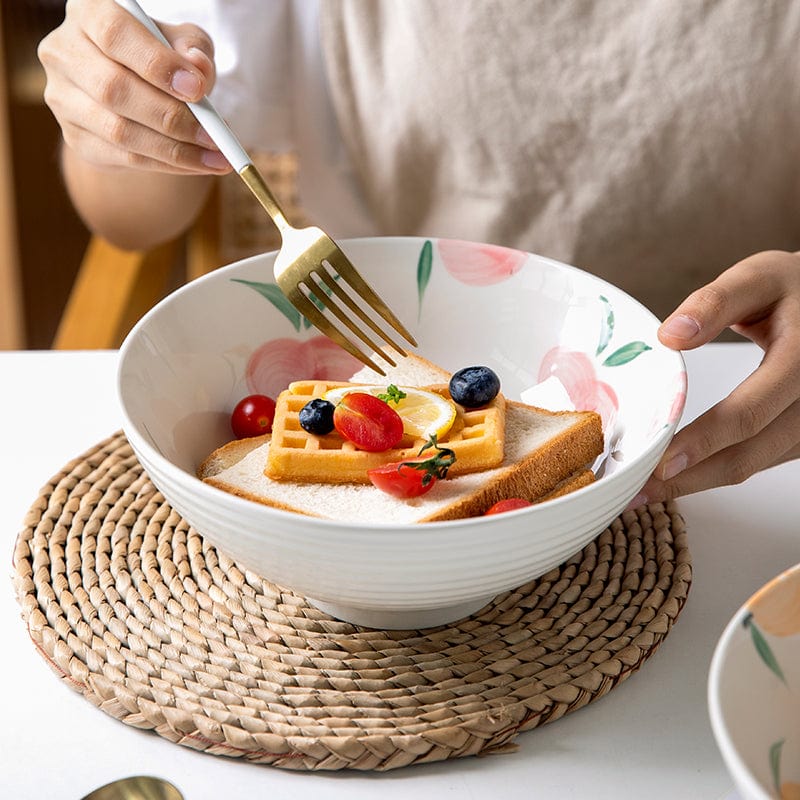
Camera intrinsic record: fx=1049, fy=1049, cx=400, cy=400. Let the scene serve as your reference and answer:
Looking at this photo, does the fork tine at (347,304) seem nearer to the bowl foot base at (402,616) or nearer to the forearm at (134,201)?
the bowl foot base at (402,616)

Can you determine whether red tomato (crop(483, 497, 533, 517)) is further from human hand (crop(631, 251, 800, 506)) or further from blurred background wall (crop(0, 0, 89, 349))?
blurred background wall (crop(0, 0, 89, 349))

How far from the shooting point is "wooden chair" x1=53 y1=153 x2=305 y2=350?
4.49 feet

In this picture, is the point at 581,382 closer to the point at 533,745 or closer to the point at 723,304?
the point at 723,304

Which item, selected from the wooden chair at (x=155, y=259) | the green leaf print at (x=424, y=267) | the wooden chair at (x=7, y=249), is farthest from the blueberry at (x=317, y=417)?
the wooden chair at (x=7, y=249)

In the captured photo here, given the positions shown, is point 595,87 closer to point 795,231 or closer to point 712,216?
point 712,216

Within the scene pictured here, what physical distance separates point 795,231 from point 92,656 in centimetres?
107

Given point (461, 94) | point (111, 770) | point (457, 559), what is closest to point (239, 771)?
point (111, 770)

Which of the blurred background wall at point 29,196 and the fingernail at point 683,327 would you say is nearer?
the fingernail at point 683,327

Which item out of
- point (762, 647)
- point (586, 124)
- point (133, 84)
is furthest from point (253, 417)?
point (586, 124)

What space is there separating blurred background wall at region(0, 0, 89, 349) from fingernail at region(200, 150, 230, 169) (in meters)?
1.41

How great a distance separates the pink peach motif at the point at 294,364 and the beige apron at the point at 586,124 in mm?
449

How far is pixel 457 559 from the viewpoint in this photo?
608 millimetres

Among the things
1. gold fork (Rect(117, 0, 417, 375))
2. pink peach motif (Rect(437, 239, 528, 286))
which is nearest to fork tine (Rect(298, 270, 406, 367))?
gold fork (Rect(117, 0, 417, 375))

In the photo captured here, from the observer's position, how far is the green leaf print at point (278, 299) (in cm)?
95
